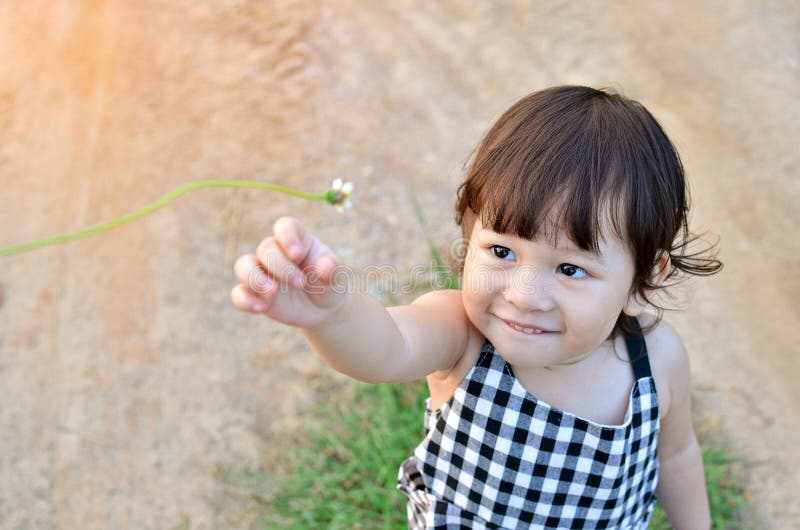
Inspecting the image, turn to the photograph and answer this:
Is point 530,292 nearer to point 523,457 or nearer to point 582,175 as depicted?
point 582,175

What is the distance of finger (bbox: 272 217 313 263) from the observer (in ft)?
2.57

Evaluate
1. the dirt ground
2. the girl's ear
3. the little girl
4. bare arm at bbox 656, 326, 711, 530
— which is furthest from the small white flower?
the dirt ground

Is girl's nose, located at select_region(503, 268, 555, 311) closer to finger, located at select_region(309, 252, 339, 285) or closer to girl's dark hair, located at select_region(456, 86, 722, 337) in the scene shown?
girl's dark hair, located at select_region(456, 86, 722, 337)

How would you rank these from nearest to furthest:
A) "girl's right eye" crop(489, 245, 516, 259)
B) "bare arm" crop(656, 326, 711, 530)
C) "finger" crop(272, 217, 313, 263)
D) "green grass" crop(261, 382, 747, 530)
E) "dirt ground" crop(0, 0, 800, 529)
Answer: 1. "finger" crop(272, 217, 313, 263)
2. "girl's right eye" crop(489, 245, 516, 259)
3. "bare arm" crop(656, 326, 711, 530)
4. "green grass" crop(261, 382, 747, 530)
5. "dirt ground" crop(0, 0, 800, 529)

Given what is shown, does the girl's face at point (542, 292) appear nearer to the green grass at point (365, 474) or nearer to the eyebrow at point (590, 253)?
the eyebrow at point (590, 253)

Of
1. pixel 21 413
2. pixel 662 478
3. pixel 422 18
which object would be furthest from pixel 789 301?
pixel 21 413

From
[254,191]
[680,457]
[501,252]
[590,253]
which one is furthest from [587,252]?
[254,191]

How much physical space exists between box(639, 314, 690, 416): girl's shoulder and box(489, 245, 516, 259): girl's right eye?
32 centimetres

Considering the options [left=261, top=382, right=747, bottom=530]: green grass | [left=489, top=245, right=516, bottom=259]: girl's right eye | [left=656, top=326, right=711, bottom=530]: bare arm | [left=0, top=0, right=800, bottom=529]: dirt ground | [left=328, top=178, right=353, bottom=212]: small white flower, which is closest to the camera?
[left=489, top=245, right=516, bottom=259]: girl's right eye

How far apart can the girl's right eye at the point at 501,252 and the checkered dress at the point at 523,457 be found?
0.58 ft

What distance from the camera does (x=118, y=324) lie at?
2193mm

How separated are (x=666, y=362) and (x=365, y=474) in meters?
0.79

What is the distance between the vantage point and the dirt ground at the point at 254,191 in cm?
195

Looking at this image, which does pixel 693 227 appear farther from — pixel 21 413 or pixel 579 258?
pixel 21 413
